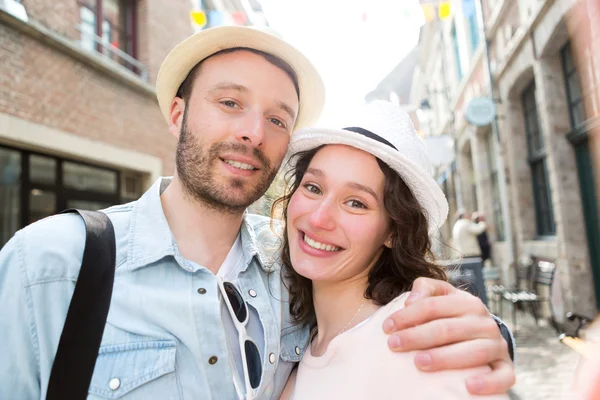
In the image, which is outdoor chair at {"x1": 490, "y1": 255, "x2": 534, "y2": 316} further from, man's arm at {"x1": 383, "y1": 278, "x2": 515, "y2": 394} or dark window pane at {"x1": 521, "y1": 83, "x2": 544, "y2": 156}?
man's arm at {"x1": 383, "y1": 278, "x2": 515, "y2": 394}

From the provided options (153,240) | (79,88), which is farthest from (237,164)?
(79,88)

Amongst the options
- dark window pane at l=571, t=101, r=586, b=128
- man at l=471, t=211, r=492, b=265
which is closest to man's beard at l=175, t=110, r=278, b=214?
dark window pane at l=571, t=101, r=586, b=128

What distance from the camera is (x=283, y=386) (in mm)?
1692

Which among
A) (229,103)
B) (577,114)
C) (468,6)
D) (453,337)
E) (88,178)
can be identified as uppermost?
(468,6)

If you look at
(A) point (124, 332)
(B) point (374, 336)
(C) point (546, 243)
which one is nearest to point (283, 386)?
(B) point (374, 336)

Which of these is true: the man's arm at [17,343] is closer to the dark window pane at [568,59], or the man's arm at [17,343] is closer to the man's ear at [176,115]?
the man's ear at [176,115]

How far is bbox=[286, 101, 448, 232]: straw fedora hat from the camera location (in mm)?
1659

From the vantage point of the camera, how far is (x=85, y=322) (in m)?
1.27

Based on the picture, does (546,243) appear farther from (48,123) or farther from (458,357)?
(48,123)

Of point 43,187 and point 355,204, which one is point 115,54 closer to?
point 43,187

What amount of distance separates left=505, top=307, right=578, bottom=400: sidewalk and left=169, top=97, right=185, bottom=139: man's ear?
3.47 m

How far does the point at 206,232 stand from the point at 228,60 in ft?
2.65

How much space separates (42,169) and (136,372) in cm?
590

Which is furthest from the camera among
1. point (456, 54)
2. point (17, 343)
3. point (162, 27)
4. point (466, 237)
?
point (456, 54)
